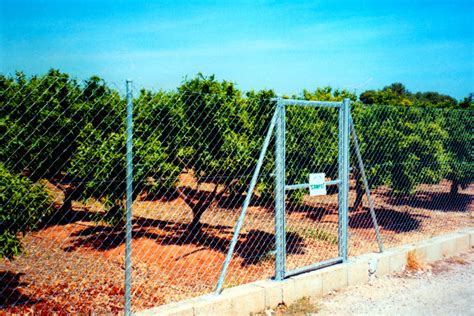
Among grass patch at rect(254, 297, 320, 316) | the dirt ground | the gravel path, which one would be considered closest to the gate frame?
grass patch at rect(254, 297, 320, 316)

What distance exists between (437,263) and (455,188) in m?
5.60

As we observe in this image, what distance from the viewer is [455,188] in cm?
1120

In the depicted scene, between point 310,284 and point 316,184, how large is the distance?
119 cm

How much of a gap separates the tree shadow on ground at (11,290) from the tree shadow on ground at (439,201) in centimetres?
919

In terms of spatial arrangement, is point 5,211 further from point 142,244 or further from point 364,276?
point 364,276

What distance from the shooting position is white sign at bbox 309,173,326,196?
16.2 feet

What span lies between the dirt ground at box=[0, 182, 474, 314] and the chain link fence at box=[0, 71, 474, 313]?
35 millimetres

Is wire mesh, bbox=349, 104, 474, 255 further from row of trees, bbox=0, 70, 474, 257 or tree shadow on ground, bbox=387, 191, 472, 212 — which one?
tree shadow on ground, bbox=387, 191, 472, 212

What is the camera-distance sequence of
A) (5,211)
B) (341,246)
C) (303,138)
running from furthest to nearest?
(303,138) → (341,246) → (5,211)

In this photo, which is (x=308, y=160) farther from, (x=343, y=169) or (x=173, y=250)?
(x=173, y=250)

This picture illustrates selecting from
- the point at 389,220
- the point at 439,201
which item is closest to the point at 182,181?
the point at 389,220

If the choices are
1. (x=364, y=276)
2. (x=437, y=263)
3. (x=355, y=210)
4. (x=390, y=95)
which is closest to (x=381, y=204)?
(x=355, y=210)

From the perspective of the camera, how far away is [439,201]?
12492mm

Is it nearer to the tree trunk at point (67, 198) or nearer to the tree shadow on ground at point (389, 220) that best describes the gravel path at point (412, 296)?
the tree shadow on ground at point (389, 220)
